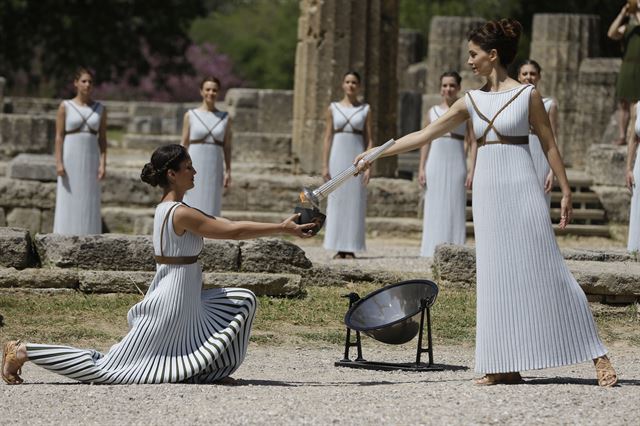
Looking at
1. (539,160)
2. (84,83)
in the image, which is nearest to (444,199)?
(539,160)

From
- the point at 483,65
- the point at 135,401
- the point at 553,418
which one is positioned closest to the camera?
the point at 553,418

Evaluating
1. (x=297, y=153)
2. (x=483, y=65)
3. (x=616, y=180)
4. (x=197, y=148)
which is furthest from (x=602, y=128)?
(x=483, y=65)

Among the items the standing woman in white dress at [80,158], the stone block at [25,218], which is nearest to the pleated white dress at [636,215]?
the standing woman in white dress at [80,158]

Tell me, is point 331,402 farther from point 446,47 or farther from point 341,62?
point 446,47

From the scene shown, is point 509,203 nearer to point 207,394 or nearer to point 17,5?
point 207,394

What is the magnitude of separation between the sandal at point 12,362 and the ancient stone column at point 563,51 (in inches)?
674

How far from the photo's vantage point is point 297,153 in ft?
59.7

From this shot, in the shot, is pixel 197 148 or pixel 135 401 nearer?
pixel 135 401

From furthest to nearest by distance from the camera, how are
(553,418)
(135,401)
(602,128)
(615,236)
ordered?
(602,128) < (615,236) < (135,401) < (553,418)

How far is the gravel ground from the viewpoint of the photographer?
6871mm

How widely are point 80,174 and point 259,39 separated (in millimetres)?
46128

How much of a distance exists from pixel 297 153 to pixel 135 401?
36.3 feet

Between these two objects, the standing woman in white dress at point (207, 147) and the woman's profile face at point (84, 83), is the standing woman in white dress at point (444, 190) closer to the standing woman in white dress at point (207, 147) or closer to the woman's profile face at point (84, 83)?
the standing woman in white dress at point (207, 147)

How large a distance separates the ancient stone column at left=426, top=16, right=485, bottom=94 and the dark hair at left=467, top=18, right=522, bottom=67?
17.7m
